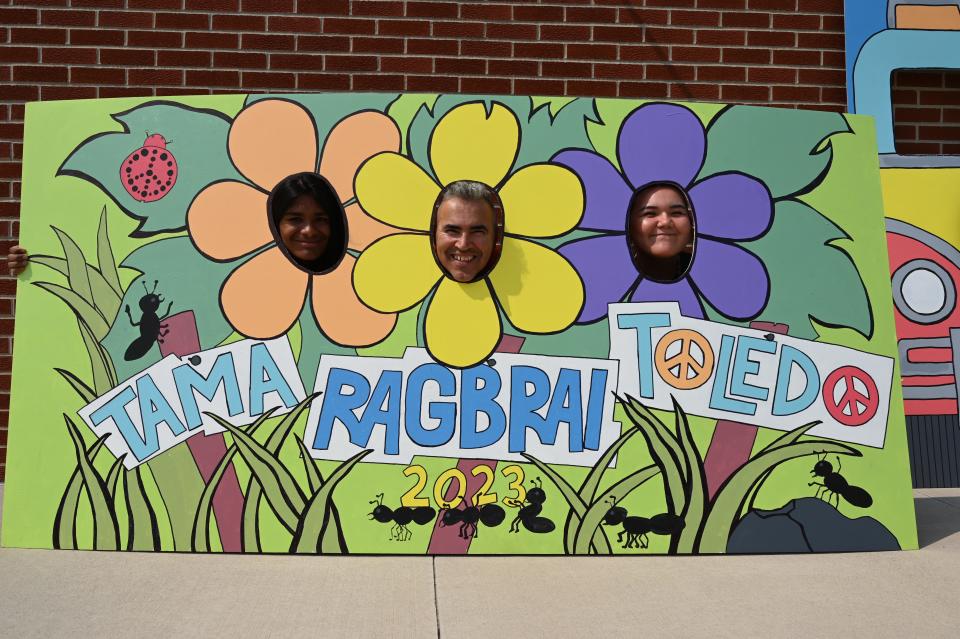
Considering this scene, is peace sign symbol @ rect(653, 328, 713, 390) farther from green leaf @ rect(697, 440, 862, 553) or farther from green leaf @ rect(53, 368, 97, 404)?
green leaf @ rect(53, 368, 97, 404)

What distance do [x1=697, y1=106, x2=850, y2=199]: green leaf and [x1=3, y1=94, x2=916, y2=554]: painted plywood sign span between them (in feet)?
0.04

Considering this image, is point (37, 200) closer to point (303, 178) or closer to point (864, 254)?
point (303, 178)

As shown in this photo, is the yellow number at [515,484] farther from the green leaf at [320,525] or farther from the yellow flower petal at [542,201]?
the yellow flower petal at [542,201]

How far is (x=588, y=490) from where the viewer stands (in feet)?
12.4

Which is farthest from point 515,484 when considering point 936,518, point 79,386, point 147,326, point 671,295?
point 936,518

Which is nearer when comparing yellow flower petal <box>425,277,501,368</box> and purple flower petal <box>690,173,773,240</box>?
yellow flower petal <box>425,277,501,368</box>

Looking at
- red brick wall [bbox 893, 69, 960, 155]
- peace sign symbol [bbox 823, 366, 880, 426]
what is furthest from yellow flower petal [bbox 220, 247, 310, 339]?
red brick wall [bbox 893, 69, 960, 155]

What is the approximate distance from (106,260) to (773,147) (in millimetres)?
3297

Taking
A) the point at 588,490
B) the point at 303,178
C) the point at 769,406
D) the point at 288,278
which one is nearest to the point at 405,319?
the point at 288,278

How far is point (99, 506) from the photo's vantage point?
3789 mm

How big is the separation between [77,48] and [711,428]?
179 inches

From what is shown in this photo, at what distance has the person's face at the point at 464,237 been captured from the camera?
12.6 ft

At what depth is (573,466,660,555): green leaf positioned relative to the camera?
3746mm

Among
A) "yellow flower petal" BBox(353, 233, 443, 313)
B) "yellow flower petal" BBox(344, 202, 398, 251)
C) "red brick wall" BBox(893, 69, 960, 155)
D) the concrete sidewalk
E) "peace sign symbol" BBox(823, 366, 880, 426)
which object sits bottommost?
the concrete sidewalk
